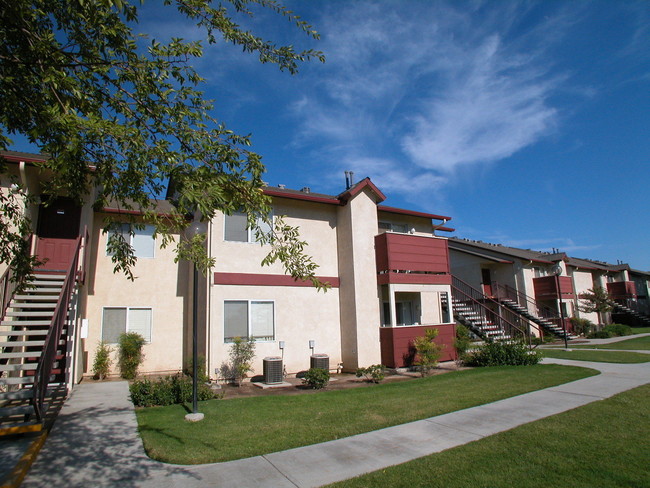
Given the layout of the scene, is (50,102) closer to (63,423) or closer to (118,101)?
(118,101)

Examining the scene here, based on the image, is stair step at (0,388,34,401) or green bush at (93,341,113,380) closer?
stair step at (0,388,34,401)

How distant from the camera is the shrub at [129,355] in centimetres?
1320

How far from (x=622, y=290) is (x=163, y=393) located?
142 feet

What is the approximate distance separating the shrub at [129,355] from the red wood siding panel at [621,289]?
42.2 metres

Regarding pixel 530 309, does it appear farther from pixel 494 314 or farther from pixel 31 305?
pixel 31 305

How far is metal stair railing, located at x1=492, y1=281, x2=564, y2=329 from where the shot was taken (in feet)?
90.3

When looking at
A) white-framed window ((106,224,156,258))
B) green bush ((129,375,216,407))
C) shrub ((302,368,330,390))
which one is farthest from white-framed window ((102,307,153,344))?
shrub ((302,368,330,390))

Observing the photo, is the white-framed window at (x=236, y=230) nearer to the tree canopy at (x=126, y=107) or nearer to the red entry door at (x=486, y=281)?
the tree canopy at (x=126, y=107)

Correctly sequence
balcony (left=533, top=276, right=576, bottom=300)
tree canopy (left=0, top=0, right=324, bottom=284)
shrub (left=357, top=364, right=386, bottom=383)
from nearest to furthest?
1. tree canopy (left=0, top=0, right=324, bottom=284)
2. shrub (left=357, top=364, right=386, bottom=383)
3. balcony (left=533, top=276, right=576, bottom=300)

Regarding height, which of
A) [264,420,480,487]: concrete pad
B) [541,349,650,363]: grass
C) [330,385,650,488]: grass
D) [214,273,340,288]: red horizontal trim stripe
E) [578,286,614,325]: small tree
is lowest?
[264,420,480,487]: concrete pad

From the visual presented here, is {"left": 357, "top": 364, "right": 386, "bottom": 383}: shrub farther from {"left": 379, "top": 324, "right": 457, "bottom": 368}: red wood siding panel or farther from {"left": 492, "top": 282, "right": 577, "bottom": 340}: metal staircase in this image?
{"left": 492, "top": 282, "right": 577, "bottom": 340}: metal staircase

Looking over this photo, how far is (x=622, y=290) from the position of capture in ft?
127

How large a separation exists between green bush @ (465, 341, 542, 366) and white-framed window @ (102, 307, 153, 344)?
12009 mm

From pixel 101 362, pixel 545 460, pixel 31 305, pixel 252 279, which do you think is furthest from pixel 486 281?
pixel 31 305
